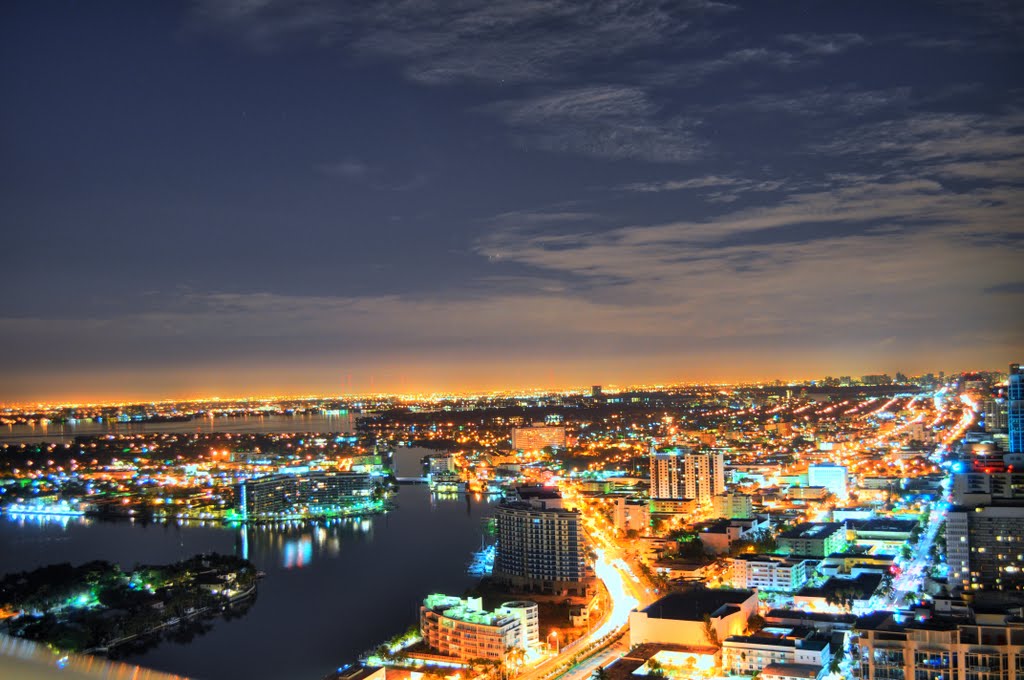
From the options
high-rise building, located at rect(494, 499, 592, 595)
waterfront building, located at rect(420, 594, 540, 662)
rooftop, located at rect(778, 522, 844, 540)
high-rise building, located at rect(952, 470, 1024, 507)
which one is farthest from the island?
high-rise building, located at rect(952, 470, 1024, 507)

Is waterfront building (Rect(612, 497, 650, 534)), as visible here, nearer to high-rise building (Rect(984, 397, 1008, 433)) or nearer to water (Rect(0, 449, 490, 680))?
water (Rect(0, 449, 490, 680))

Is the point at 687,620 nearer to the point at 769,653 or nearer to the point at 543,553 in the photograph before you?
the point at 769,653

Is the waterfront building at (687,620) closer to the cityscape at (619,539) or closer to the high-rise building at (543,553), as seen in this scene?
the cityscape at (619,539)

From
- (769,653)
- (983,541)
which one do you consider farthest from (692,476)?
(769,653)

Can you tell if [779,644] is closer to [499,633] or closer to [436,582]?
[499,633]

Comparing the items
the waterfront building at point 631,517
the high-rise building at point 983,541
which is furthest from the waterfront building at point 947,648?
the waterfront building at point 631,517

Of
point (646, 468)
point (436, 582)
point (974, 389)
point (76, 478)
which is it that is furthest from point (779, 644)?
point (974, 389)
